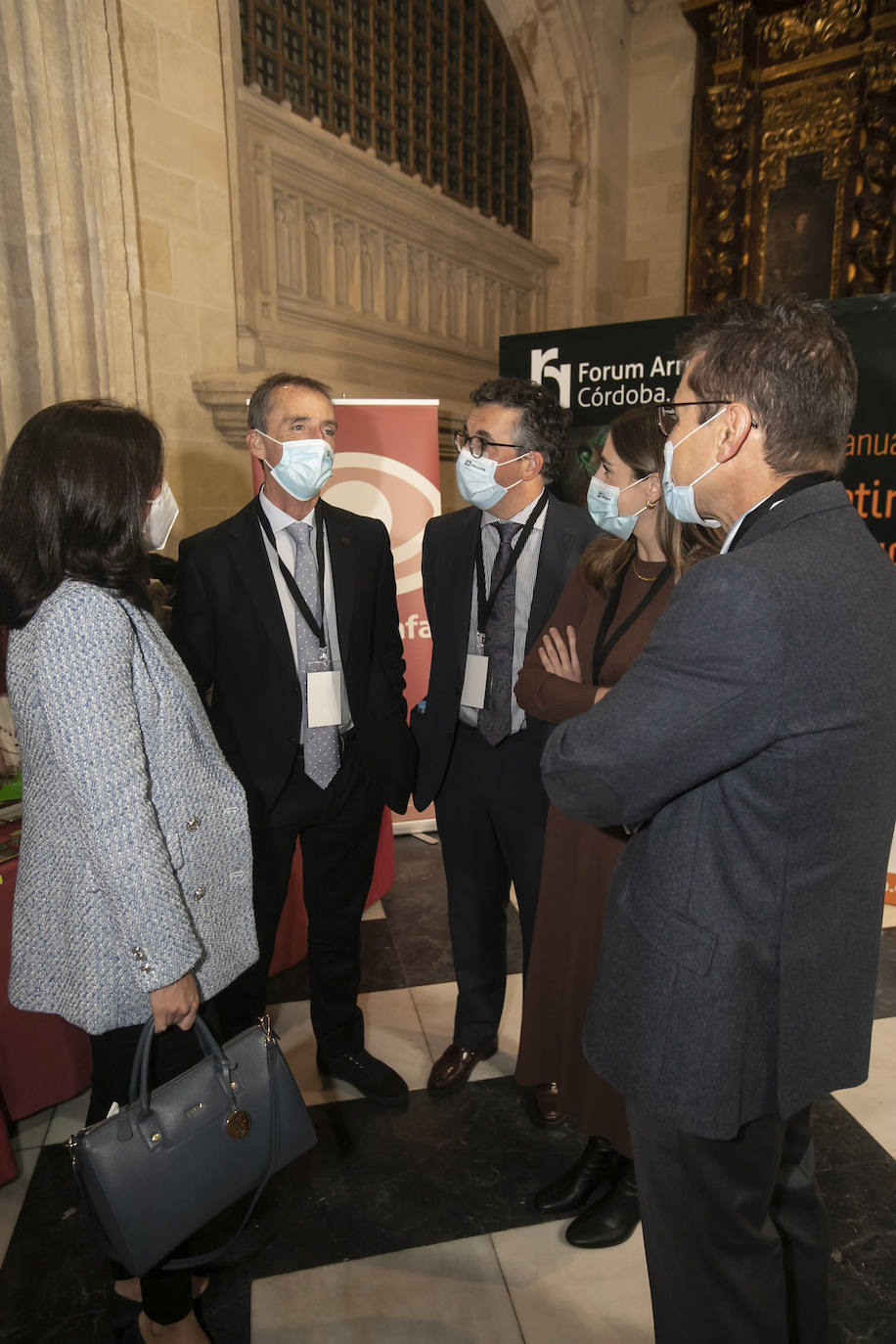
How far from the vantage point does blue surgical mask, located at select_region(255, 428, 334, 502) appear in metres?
1.97

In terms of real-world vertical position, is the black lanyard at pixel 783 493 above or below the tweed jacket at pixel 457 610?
above

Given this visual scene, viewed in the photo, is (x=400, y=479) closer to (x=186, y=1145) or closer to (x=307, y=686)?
(x=307, y=686)

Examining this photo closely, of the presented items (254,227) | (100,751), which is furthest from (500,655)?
(254,227)

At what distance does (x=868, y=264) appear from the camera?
18.4ft

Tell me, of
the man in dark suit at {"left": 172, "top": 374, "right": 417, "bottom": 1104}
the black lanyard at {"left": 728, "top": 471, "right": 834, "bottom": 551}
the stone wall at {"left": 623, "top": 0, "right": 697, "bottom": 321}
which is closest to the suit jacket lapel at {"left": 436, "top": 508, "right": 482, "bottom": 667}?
the man in dark suit at {"left": 172, "top": 374, "right": 417, "bottom": 1104}

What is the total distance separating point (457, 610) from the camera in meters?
2.13

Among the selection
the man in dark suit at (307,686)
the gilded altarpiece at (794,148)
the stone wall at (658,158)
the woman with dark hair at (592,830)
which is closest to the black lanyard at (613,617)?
the woman with dark hair at (592,830)

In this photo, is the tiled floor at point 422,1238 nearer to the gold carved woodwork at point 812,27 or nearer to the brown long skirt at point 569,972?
the brown long skirt at point 569,972

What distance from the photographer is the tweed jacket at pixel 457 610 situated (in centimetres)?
207

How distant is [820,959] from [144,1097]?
3.15ft

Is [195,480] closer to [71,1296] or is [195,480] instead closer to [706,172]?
[71,1296]

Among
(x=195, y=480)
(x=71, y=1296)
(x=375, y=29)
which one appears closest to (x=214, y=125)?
(x=195, y=480)

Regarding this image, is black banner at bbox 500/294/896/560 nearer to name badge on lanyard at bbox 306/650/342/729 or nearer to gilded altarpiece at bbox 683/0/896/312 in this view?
name badge on lanyard at bbox 306/650/342/729

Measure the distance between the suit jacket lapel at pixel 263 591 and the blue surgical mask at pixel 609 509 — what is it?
2.43 ft
